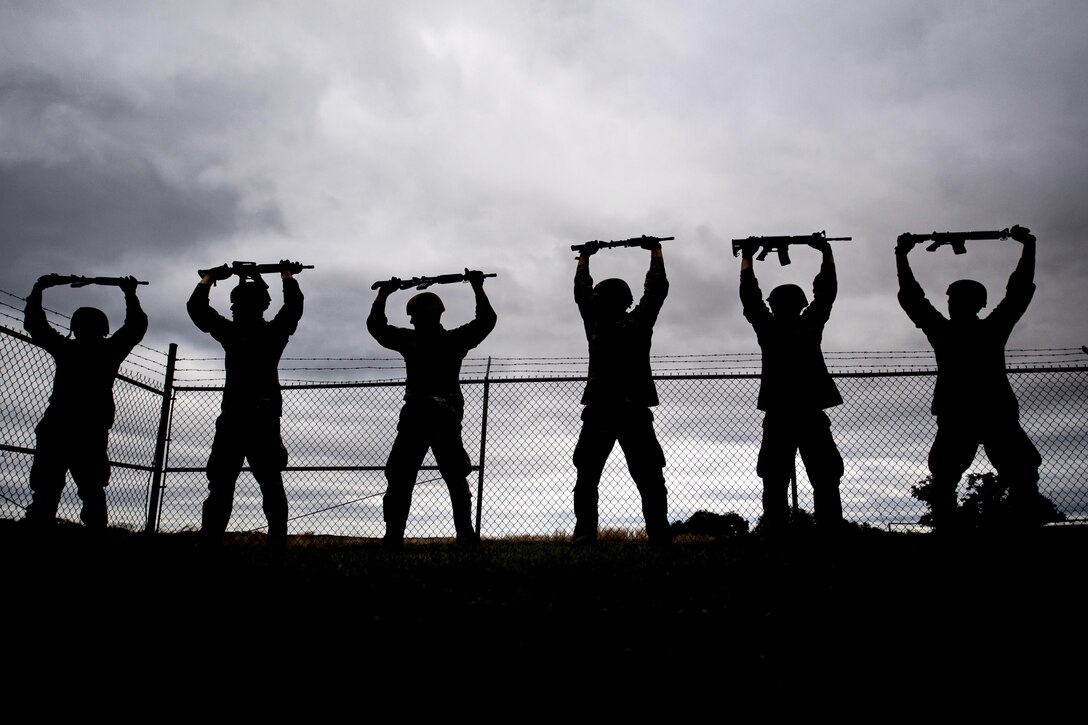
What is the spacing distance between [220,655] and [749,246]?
4769 mm

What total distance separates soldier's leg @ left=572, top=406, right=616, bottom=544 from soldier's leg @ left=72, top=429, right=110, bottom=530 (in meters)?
3.78

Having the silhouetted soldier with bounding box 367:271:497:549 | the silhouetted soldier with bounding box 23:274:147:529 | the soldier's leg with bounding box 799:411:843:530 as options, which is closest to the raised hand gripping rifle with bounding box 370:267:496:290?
the silhouetted soldier with bounding box 367:271:497:549

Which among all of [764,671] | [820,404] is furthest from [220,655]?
[820,404]

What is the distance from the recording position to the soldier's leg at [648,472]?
17.0ft

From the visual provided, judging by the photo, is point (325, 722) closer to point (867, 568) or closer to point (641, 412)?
point (867, 568)

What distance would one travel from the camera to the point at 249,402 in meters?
5.24

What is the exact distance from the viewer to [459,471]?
5480 millimetres

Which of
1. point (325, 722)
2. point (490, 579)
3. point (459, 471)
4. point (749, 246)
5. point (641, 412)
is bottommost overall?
point (325, 722)

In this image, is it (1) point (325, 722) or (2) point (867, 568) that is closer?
(1) point (325, 722)

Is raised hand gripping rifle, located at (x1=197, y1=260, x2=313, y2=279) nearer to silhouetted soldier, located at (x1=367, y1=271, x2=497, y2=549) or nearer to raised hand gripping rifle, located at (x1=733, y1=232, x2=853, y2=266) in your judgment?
silhouetted soldier, located at (x1=367, y1=271, x2=497, y2=549)

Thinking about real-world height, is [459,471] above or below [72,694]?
above

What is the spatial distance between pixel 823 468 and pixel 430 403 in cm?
307

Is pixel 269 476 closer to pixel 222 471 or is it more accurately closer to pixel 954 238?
pixel 222 471

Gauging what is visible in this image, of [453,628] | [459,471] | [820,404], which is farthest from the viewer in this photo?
[459,471]
